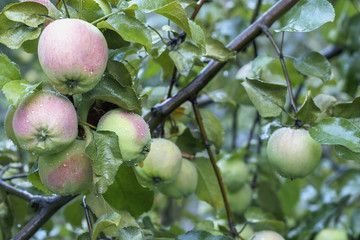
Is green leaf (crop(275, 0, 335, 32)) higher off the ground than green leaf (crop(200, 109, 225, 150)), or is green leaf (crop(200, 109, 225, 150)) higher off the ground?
green leaf (crop(275, 0, 335, 32))

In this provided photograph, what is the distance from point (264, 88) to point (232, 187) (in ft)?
1.63

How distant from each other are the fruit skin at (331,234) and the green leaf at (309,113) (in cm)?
68

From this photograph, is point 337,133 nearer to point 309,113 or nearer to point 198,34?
point 309,113

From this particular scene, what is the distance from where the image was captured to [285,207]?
4.81ft

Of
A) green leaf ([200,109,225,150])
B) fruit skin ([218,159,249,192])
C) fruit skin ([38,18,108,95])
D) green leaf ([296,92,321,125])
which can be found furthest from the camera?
fruit skin ([218,159,249,192])

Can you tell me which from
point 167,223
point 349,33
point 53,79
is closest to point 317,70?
point 53,79

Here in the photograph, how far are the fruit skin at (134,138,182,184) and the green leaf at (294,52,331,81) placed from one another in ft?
1.01

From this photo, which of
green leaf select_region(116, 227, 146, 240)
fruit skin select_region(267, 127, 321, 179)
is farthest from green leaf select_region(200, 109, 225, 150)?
green leaf select_region(116, 227, 146, 240)

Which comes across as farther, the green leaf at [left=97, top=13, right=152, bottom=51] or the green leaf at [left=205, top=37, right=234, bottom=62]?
the green leaf at [left=205, top=37, right=234, bottom=62]

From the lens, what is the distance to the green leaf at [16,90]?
20.8 inches

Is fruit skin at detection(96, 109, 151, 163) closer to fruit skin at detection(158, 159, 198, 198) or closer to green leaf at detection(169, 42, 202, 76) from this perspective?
green leaf at detection(169, 42, 202, 76)

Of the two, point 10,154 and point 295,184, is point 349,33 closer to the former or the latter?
point 295,184

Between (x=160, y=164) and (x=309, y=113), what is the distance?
0.92 feet

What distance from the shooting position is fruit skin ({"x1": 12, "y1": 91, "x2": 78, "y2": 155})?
534 millimetres
